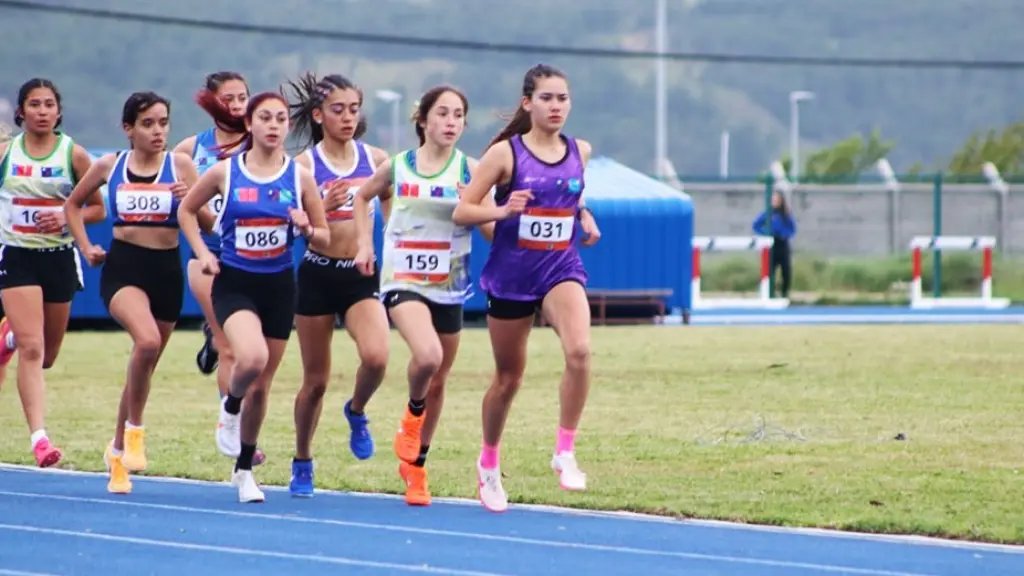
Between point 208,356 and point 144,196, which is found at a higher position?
point 144,196

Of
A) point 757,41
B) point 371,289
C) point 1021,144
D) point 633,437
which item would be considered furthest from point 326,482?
point 757,41

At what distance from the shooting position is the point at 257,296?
991 centimetres

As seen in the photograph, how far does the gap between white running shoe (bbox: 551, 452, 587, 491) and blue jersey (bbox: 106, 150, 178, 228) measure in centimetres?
248

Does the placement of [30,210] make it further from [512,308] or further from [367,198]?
[512,308]

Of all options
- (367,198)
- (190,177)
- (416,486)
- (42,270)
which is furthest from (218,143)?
(416,486)

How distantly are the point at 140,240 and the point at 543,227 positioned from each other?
229cm

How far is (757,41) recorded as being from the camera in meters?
151

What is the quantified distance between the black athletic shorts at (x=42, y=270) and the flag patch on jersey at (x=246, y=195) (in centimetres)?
200

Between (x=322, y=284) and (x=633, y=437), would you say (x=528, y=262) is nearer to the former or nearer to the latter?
(x=322, y=284)

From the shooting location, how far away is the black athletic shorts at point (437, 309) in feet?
32.8

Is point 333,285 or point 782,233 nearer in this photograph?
point 333,285

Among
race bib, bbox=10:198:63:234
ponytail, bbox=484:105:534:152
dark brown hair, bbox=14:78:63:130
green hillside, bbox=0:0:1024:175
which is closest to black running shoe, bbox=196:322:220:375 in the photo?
race bib, bbox=10:198:63:234

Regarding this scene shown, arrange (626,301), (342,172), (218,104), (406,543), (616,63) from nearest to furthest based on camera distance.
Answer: (406,543)
(342,172)
(218,104)
(626,301)
(616,63)

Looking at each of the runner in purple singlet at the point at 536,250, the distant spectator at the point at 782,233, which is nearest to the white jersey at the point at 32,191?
the runner in purple singlet at the point at 536,250
